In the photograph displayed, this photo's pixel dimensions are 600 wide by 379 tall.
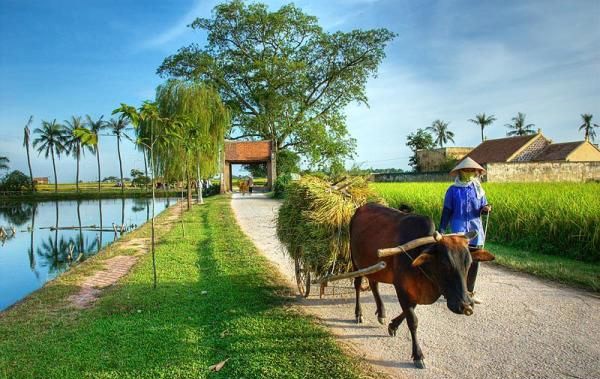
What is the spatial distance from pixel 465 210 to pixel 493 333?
150cm

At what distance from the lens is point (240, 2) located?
31391 millimetres

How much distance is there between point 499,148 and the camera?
109ft

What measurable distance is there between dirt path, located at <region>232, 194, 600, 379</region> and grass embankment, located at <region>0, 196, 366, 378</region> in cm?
52

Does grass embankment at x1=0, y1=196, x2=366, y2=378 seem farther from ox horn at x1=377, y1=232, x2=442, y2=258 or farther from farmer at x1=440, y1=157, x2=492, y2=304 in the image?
farmer at x1=440, y1=157, x2=492, y2=304

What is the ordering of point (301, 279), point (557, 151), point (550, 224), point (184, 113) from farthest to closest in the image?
point (557, 151)
point (184, 113)
point (550, 224)
point (301, 279)

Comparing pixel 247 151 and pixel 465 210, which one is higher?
pixel 247 151

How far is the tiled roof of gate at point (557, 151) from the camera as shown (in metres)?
30.7

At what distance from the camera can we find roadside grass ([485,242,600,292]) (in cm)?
598

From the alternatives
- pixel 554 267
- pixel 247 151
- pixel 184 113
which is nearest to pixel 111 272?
pixel 554 267

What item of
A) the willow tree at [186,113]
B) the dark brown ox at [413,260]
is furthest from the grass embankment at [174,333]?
the willow tree at [186,113]

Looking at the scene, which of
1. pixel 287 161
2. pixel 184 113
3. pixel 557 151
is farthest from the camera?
pixel 287 161

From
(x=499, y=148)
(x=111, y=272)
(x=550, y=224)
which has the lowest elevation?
(x=111, y=272)

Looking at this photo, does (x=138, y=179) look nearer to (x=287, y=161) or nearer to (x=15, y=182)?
(x=15, y=182)

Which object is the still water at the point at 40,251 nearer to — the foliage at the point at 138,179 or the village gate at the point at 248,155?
the village gate at the point at 248,155
